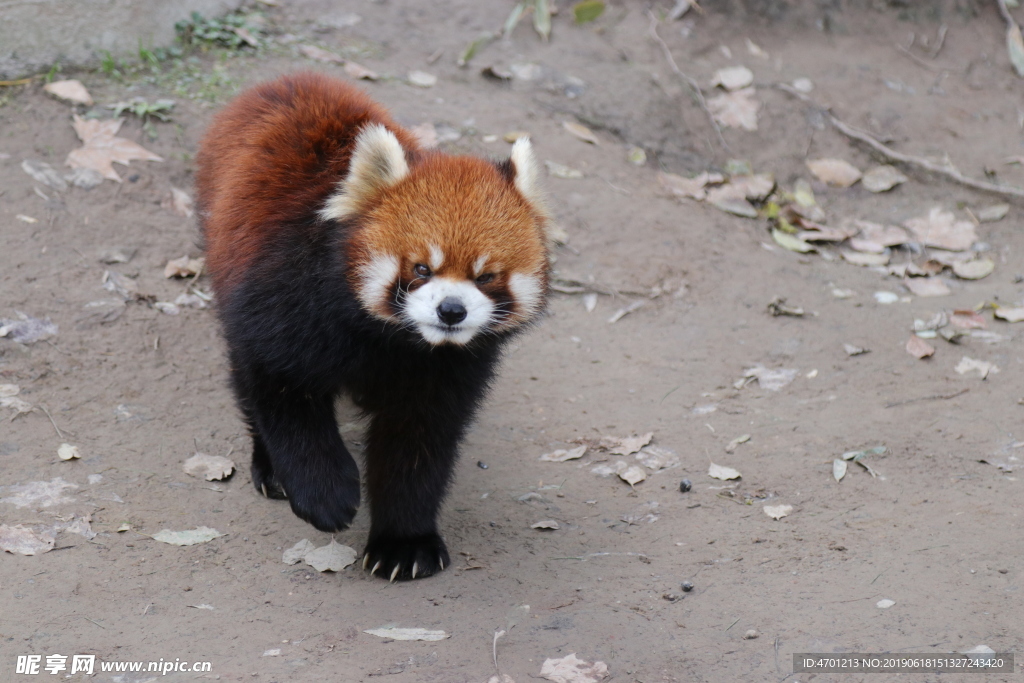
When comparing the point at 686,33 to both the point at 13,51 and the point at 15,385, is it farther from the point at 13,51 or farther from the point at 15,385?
the point at 15,385

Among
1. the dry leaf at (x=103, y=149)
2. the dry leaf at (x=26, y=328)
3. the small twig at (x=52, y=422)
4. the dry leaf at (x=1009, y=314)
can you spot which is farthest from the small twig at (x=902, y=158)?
the small twig at (x=52, y=422)

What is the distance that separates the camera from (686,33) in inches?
303

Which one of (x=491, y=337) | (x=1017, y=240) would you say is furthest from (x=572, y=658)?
(x=1017, y=240)

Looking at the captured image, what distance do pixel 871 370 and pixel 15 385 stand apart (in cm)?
420

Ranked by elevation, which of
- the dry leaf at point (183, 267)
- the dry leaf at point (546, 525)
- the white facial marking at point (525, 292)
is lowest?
the dry leaf at point (546, 525)

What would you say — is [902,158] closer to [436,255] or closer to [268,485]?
[436,255]

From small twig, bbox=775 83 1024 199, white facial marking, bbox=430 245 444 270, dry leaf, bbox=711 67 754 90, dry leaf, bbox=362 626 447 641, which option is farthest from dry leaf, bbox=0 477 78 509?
small twig, bbox=775 83 1024 199

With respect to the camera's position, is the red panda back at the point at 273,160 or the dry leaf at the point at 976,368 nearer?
the red panda back at the point at 273,160

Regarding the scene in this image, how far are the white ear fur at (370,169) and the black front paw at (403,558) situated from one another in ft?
4.21

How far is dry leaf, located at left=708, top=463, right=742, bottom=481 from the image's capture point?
13.5 ft

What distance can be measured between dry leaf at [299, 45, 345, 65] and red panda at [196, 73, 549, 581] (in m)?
2.84

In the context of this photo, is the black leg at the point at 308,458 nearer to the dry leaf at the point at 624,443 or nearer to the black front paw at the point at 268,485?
the black front paw at the point at 268,485

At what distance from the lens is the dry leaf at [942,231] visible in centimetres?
620

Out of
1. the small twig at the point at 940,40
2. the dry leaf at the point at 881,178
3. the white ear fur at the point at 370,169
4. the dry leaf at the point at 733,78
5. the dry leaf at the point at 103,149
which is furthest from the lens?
the small twig at the point at 940,40
